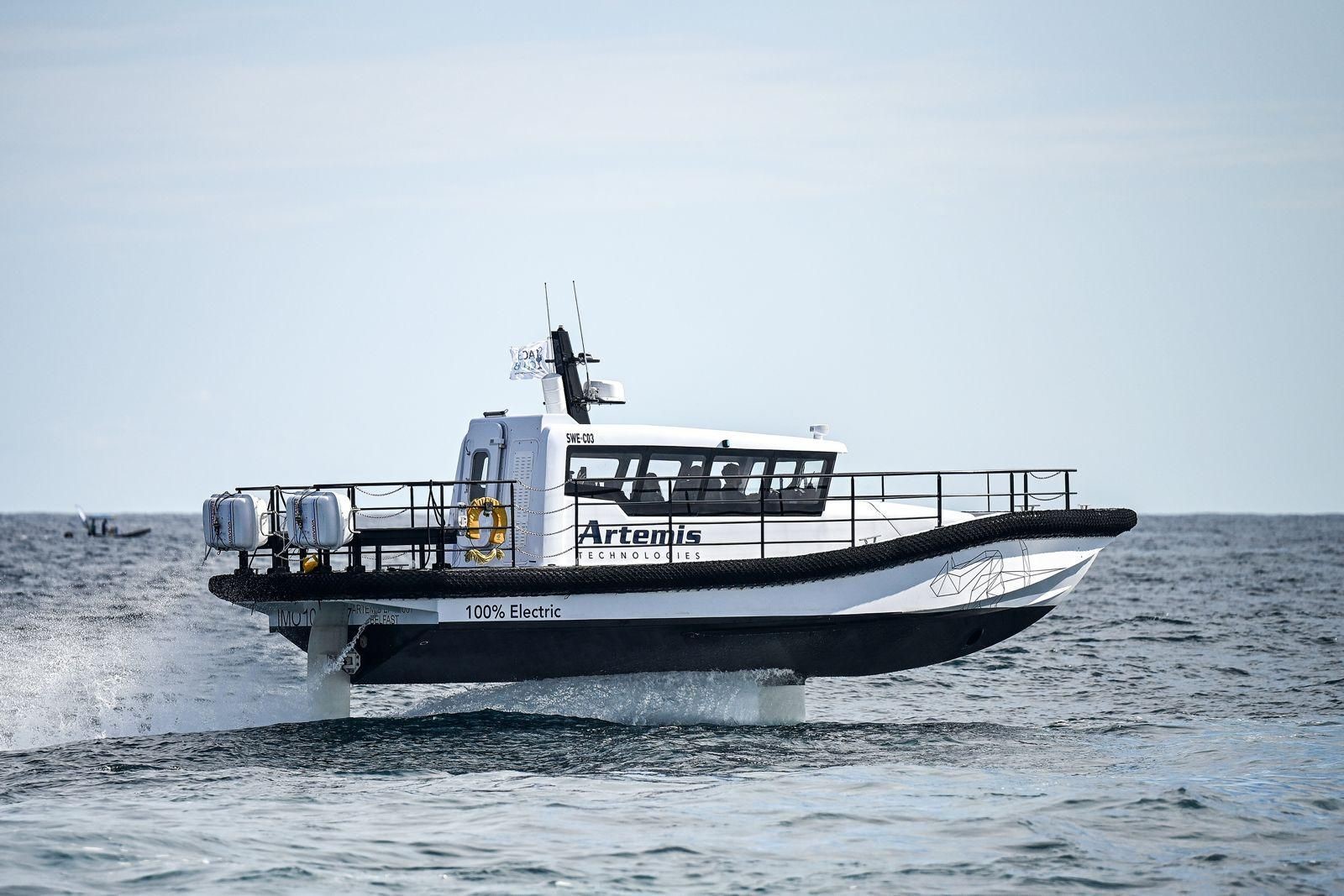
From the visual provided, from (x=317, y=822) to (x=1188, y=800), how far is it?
6.00 metres

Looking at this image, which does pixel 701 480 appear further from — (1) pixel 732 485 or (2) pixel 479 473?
(2) pixel 479 473

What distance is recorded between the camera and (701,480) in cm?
1459

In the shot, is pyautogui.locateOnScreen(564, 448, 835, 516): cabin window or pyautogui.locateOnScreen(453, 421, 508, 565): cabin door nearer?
pyautogui.locateOnScreen(564, 448, 835, 516): cabin window

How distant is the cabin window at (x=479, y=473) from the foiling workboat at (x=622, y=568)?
0.02 metres

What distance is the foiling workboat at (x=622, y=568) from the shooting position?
13430 mm

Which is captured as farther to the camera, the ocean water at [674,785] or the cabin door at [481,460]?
the cabin door at [481,460]

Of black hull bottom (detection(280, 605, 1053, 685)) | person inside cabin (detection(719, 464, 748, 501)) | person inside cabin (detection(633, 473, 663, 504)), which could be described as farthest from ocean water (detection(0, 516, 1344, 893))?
person inside cabin (detection(719, 464, 748, 501))

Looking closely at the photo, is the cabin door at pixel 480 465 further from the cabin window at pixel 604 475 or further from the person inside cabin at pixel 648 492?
the person inside cabin at pixel 648 492

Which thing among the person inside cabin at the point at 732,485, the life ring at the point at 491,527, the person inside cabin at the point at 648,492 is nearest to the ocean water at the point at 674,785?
the life ring at the point at 491,527

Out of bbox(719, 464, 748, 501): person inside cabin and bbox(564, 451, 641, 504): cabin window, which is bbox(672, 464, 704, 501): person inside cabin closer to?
bbox(719, 464, 748, 501): person inside cabin

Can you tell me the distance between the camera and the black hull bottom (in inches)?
533

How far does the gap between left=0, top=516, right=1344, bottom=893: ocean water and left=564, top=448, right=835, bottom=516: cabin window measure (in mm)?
1686

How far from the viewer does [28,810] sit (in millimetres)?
10367

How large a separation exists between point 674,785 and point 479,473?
4.48 metres
